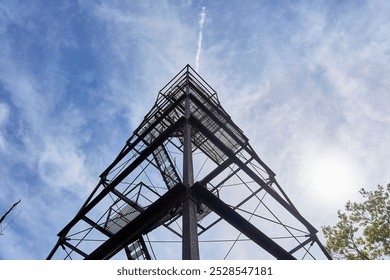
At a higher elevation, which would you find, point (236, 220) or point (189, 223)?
point (236, 220)

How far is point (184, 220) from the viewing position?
511 cm

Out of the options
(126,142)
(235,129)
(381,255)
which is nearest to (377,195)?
(381,255)

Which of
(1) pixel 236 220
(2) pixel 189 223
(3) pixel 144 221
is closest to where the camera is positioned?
(2) pixel 189 223

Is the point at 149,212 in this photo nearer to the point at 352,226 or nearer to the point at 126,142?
the point at 126,142

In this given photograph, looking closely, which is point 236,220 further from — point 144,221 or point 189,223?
point 144,221

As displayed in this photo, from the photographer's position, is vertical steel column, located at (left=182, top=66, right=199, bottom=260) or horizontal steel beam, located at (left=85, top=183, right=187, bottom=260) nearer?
vertical steel column, located at (left=182, top=66, right=199, bottom=260)

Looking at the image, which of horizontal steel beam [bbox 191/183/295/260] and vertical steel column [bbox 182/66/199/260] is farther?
horizontal steel beam [bbox 191/183/295/260]

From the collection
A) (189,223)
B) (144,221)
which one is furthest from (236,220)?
(144,221)

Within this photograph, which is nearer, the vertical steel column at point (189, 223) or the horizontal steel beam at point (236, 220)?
the vertical steel column at point (189, 223)

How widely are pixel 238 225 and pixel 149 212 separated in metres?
1.64

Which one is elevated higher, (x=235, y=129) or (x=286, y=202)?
(x=235, y=129)

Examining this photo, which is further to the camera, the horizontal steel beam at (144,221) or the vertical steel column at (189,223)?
the horizontal steel beam at (144,221)
